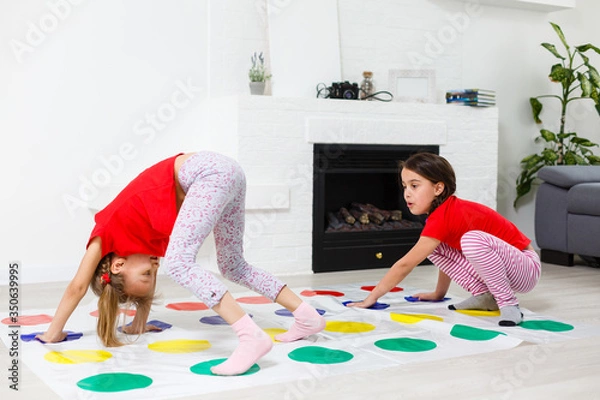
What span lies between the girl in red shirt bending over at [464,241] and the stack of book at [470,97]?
5.87 feet

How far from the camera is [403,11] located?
4.68m

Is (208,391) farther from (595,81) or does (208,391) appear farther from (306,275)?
(595,81)

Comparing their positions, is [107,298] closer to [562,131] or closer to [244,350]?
[244,350]

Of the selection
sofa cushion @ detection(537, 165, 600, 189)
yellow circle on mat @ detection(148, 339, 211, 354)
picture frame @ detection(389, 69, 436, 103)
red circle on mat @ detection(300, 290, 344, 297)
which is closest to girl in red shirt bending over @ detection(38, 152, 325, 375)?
yellow circle on mat @ detection(148, 339, 211, 354)

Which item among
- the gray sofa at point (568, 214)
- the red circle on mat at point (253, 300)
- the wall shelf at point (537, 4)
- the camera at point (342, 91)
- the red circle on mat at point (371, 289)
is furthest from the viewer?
the wall shelf at point (537, 4)

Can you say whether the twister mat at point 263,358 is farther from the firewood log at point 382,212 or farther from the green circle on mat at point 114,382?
the firewood log at point 382,212

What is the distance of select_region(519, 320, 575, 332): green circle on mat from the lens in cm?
262

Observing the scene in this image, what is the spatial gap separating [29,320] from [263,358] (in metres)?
1.07

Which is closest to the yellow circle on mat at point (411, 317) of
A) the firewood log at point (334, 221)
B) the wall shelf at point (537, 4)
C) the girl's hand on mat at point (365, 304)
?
the girl's hand on mat at point (365, 304)

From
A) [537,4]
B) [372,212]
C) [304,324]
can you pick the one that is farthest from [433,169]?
[537,4]

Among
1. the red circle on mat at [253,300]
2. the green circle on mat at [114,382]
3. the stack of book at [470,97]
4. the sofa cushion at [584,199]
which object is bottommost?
the red circle on mat at [253,300]

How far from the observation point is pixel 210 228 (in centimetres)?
207

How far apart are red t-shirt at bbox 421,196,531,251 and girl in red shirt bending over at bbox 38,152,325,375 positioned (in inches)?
28.4

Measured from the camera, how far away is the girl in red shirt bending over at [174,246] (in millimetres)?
1985
